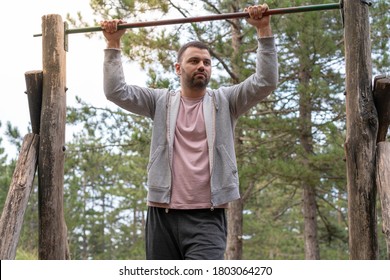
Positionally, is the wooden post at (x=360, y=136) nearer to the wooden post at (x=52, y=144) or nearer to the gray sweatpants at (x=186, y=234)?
the gray sweatpants at (x=186, y=234)

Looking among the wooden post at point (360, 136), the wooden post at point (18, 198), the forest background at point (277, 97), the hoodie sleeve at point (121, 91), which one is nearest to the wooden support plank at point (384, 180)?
the wooden post at point (360, 136)

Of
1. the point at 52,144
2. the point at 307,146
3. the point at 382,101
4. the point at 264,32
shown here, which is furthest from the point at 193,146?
the point at 307,146

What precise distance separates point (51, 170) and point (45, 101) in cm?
44

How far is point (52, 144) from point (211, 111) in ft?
3.58

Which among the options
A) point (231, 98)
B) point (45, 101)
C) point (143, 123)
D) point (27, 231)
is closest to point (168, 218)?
point (231, 98)

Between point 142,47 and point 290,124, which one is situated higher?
point 142,47

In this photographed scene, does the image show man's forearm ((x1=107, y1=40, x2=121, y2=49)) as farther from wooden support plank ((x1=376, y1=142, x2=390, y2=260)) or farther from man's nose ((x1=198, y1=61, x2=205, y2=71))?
wooden support plank ((x1=376, y1=142, x2=390, y2=260))

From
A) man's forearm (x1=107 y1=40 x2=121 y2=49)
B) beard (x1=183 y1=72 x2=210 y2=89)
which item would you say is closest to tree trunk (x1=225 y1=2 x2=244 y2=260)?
man's forearm (x1=107 y1=40 x2=121 y2=49)

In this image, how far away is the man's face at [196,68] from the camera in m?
2.96

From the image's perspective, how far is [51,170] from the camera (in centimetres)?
348

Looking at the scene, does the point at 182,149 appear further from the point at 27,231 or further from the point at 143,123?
the point at 27,231

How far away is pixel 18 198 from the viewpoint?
3332mm

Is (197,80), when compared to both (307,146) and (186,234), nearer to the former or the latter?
(186,234)

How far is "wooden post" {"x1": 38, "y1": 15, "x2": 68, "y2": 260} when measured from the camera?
345cm
